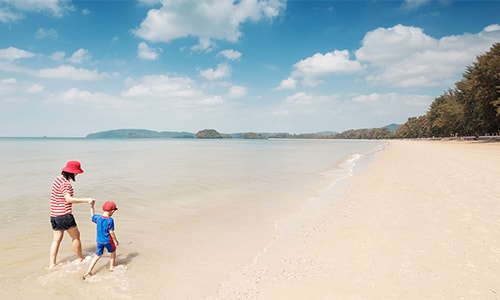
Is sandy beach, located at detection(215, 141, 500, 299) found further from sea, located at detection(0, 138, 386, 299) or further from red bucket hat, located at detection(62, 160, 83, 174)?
red bucket hat, located at detection(62, 160, 83, 174)

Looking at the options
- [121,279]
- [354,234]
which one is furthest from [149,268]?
[354,234]

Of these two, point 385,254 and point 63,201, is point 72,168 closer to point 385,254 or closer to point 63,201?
point 63,201

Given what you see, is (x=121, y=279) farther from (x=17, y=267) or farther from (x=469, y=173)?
(x=469, y=173)

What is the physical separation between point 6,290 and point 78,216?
203 inches

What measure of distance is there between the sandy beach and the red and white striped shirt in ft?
11.9

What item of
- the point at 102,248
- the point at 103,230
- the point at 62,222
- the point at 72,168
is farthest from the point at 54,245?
the point at 72,168

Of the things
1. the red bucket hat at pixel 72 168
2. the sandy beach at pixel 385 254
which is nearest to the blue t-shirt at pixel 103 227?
the red bucket hat at pixel 72 168

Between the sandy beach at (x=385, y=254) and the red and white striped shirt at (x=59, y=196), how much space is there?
143 inches

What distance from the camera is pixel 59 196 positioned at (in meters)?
5.48

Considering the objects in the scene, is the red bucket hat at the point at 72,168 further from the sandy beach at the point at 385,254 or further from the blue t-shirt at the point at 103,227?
the sandy beach at the point at 385,254

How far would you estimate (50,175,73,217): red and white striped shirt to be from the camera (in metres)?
5.43

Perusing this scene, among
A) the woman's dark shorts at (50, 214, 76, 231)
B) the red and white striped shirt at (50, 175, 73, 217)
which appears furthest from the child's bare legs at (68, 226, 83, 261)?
the red and white striped shirt at (50, 175, 73, 217)

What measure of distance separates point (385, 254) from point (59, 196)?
6724 mm

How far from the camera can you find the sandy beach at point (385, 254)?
432 centimetres
